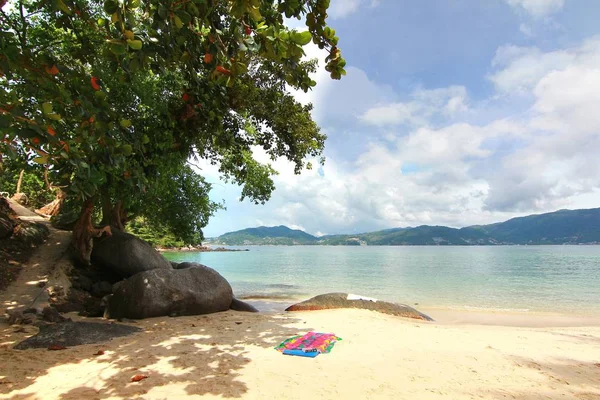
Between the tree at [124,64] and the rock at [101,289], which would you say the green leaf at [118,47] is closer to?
the tree at [124,64]

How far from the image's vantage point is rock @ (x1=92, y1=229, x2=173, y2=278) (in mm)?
11703

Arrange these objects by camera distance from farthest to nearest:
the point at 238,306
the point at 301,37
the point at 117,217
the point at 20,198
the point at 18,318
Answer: the point at 20,198, the point at 117,217, the point at 238,306, the point at 18,318, the point at 301,37

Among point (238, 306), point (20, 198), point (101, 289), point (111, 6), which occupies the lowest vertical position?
point (238, 306)

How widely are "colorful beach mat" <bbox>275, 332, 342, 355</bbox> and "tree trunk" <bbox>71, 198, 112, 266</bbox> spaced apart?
28.9ft

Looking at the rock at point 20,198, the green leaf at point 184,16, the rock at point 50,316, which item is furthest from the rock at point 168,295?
the rock at point 20,198

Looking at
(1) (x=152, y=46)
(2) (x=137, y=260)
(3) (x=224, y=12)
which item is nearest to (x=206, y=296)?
(2) (x=137, y=260)

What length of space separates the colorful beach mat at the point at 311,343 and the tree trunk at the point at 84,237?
881 centimetres

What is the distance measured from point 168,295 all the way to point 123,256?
3.58 meters

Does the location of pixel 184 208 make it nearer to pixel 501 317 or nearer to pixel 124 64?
pixel 124 64

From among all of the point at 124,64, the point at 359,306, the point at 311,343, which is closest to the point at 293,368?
the point at 311,343

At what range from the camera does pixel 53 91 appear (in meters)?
3.30

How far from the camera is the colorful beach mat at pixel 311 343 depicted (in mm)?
5828

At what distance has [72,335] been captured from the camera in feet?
20.0

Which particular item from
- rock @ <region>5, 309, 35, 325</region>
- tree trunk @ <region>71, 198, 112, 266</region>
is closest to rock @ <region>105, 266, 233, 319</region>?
rock @ <region>5, 309, 35, 325</region>
